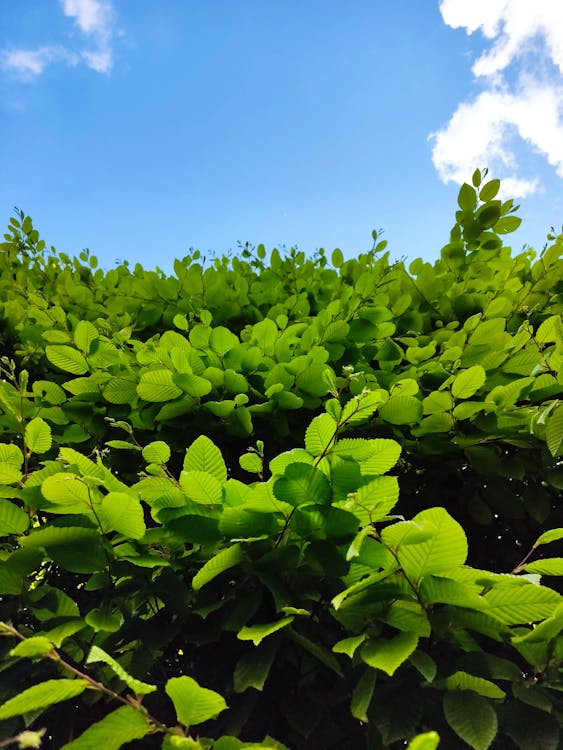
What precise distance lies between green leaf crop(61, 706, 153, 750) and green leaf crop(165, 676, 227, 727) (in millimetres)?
97

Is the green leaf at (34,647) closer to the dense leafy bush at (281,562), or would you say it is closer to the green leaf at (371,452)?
the dense leafy bush at (281,562)

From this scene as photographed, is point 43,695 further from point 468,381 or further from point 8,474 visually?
point 468,381

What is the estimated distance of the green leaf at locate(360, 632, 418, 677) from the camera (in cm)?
111

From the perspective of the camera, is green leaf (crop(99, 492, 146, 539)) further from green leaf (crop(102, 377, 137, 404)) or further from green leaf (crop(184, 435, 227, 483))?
green leaf (crop(102, 377, 137, 404))

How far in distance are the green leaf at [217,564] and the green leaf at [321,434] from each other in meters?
0.30

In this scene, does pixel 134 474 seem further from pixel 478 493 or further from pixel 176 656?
pixel 478 493

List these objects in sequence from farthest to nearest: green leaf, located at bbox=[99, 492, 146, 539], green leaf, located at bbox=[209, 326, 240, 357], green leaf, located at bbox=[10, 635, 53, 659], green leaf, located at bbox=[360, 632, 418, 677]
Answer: green leaf, located at bbox=[209, 326, 240, 357] < green leaf, located at bbox=[99, 492, 146, 539] < green leaf, located at bbox=[360, 632, 418, 677] < green leaf, located at bbox=[10, 635, 53, 659]

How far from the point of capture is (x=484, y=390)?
2.34 m

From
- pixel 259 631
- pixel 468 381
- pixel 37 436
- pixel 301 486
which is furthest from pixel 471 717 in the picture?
pixel 37 436

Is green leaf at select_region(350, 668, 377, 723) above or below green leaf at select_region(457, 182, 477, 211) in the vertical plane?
below

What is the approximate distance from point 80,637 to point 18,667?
0.16 meters

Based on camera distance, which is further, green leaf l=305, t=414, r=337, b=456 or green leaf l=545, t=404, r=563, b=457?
green leaf l=545, t=404, r=563, b=457

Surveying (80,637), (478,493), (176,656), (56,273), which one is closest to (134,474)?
(176,656)

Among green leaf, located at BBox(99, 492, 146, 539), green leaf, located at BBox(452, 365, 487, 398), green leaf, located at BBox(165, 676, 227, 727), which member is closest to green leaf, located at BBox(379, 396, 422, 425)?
green leaf, located at BBox(452, 365, 487, 398)
